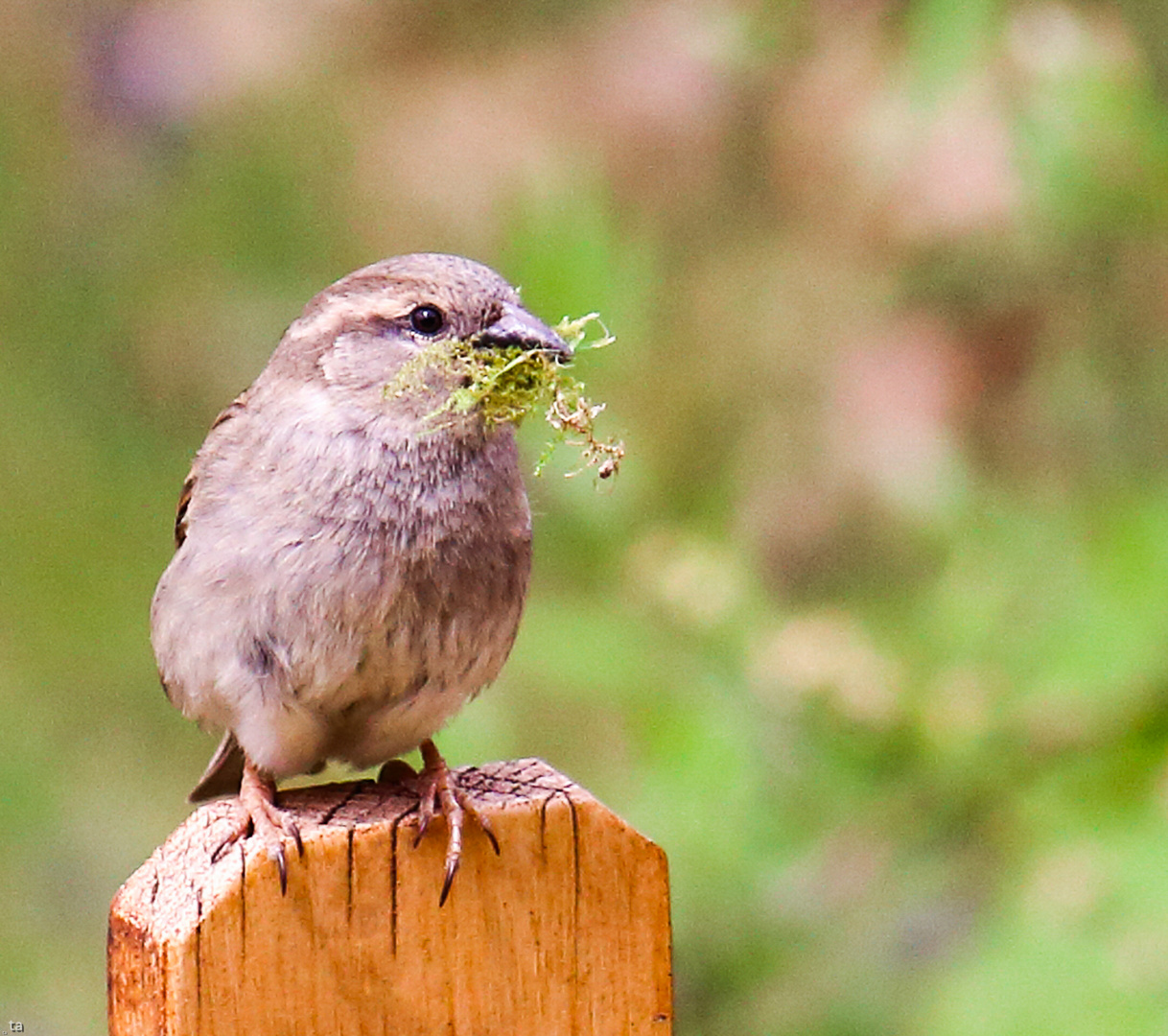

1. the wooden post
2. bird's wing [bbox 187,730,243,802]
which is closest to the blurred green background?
bird's wing [bbox 187,730,243,802]

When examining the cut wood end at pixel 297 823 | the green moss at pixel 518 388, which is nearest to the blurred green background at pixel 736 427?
the green moss at pixel 518 388

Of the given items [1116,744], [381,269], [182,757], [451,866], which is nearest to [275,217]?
[182,757]

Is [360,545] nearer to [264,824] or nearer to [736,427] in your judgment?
[264,824]

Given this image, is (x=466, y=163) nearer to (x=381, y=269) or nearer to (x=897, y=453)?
(x=897, y=453)

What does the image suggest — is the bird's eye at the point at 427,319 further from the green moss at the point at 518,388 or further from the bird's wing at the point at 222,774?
the bird's wing at the point at 222,774

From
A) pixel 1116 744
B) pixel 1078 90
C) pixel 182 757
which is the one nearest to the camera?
pixel 1116 744

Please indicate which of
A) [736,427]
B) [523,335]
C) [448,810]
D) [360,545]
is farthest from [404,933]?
[736,427]
